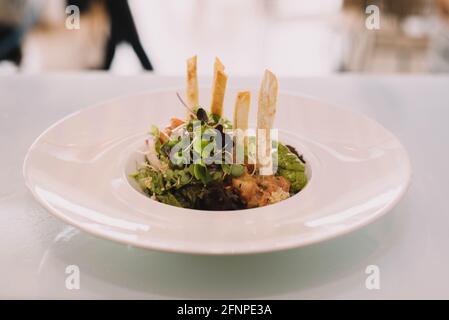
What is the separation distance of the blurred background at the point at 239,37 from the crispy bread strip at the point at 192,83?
4.61 ft

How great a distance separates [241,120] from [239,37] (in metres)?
3.49

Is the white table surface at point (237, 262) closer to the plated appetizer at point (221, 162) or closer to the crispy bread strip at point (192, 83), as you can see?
the plated appetizer at point (221, 162)

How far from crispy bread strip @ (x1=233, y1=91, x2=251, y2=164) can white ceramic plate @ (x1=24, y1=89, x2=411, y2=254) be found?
0.14 metres

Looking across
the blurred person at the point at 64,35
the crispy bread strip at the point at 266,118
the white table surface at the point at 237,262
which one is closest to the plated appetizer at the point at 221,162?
the crispy bread strip at the point at 266,118

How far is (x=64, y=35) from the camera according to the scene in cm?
380

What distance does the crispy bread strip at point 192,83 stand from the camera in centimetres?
107

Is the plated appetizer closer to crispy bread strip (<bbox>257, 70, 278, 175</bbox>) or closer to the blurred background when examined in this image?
crispy bread strip (<bbox>257, 70, 278, 175</bbox>)

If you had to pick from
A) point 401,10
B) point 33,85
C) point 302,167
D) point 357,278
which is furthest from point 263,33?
point 357,278

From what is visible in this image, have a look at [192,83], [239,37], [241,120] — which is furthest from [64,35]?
[241,120]

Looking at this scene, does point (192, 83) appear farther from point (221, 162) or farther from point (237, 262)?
point (237, 262)

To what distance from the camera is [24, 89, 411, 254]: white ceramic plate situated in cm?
76

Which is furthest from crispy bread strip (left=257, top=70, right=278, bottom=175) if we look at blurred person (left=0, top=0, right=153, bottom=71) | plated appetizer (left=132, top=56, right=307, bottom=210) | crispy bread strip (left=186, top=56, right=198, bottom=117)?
blurred person (left=0, top=0, right=153, bottom=71)

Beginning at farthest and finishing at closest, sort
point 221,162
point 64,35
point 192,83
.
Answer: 1. point 64,35
2. point 192,83
3. point 221,162
